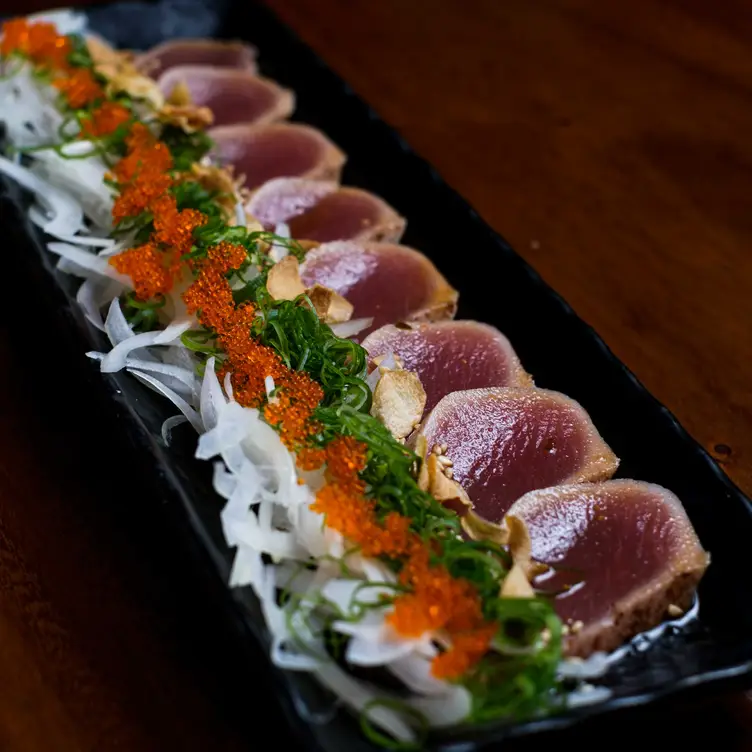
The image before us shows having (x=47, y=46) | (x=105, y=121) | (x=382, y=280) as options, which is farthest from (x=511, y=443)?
(x=47, y=46)

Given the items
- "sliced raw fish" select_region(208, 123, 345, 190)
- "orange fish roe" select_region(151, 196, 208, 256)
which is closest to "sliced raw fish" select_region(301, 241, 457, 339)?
"orange fish roe" select_region(151, 196, 208, 256)

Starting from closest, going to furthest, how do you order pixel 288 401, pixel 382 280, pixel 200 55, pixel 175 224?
1. pixel 288 401
2. pixel 175 224
3. pixel 382 280
4. pixel 200 55

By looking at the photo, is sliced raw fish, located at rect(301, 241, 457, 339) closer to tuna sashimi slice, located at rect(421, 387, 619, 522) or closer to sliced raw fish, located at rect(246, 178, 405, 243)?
sliced raw fish, located at rect(246, 178, 405, 243)

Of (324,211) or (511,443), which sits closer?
(511,443)

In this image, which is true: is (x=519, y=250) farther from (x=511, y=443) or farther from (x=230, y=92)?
(x=230, y=92)

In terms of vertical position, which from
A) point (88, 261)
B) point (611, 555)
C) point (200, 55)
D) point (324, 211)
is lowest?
point (88, 261)

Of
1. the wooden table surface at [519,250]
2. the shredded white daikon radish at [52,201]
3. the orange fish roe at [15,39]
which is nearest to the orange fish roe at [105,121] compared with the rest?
the shredded white daikon radish at [52,201]
